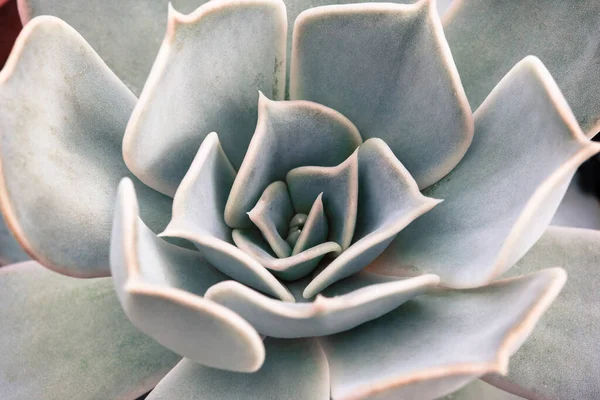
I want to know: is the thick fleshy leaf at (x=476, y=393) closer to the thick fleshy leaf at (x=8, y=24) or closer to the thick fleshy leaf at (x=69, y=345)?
the thick fleshy leaf at (x=69, y=345)

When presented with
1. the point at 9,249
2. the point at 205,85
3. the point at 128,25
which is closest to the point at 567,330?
the point at 205,85

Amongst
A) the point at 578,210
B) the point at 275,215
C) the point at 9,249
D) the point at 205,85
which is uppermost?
the point at 205,85

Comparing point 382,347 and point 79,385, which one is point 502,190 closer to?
point 382,347

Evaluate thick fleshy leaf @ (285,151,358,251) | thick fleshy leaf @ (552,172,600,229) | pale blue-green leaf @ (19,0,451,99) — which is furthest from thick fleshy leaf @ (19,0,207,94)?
thick fleshy leaf @ (552,172,600,229)

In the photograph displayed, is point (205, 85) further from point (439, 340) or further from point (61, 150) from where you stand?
point (439, 340)

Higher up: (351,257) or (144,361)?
(351,257)

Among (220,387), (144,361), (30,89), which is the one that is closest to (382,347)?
(220,387)
